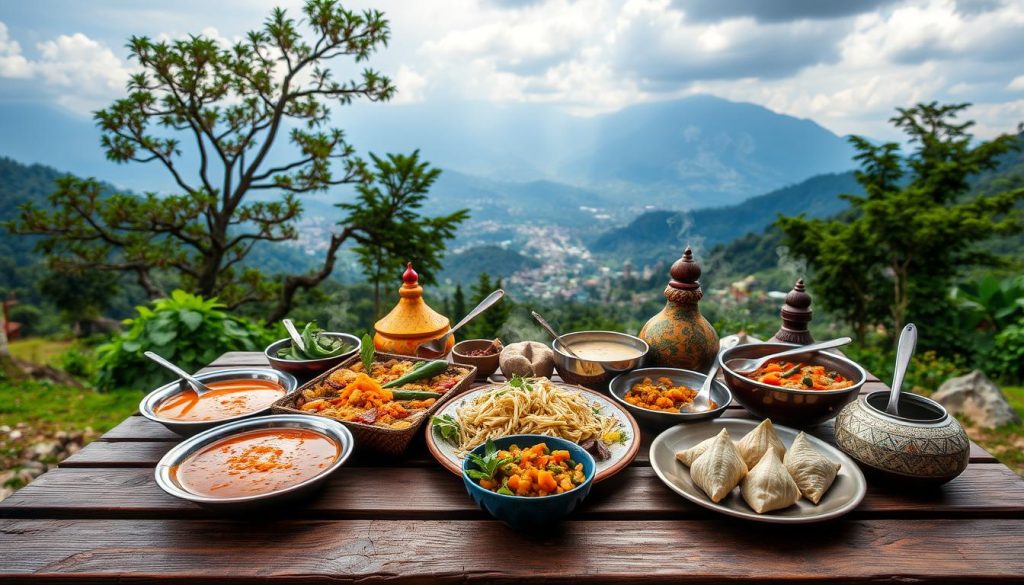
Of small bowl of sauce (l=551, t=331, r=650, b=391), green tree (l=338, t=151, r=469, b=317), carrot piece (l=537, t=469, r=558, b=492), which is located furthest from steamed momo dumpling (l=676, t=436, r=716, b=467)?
green tree (l=338, t=151, r=469, b=317)

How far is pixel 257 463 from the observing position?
6.16 feet

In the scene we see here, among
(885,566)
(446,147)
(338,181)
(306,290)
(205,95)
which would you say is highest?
(446,147)

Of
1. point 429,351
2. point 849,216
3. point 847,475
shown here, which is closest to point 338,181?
point 429,351

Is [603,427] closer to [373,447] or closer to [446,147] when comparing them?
[373,447]

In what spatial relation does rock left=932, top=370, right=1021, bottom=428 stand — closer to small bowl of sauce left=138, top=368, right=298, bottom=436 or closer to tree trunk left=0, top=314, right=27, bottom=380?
small bowl of sauce left=138, top=368, right=298, bottom=436

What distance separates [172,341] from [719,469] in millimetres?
4886

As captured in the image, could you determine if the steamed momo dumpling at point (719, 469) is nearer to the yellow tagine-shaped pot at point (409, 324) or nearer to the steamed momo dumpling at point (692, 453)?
the steamed momo dumpling at point (692, 453)

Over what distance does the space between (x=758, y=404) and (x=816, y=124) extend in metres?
141

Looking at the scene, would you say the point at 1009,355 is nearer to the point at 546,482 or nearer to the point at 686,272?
the point at 686,272

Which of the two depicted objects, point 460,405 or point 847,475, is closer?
point 847,475

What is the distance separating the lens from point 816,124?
119 meters

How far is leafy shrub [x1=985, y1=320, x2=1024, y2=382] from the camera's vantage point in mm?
8844

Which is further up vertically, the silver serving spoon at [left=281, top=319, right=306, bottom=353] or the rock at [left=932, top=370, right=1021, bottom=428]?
the silver serving spoon at [left=281, top=319, right=306, bottom=353]

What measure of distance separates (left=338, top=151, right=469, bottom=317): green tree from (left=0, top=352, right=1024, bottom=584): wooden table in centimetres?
741
